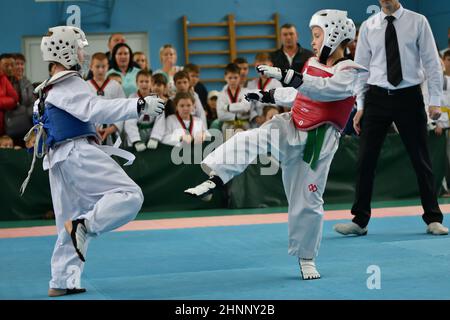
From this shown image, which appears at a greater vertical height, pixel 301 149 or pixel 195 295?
pixel 301 149

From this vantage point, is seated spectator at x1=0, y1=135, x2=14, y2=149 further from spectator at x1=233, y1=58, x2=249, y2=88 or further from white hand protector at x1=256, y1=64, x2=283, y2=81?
white hand protector at x1=256, y1=64, x2=283, y2=81

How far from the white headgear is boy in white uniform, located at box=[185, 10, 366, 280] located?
1.24 m

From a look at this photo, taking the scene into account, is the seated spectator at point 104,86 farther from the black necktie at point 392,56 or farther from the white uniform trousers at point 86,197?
the white uniform trousers at point 86,197

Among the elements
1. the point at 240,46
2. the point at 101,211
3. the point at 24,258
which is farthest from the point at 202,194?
the point at 240,46

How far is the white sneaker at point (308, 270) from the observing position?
15.8 ft

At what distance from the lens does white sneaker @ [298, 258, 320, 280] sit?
481cm

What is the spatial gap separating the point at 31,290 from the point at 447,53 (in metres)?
7.35

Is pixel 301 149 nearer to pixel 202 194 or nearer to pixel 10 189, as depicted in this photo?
pixel 202 194

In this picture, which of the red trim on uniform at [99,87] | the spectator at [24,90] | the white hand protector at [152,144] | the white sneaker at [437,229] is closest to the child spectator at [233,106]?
the white hand protector at [152,144]

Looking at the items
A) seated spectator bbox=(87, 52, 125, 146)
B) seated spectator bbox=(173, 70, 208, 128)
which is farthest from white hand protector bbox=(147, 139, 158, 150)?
seated spectator bbox=(173, 70, 208, 128)

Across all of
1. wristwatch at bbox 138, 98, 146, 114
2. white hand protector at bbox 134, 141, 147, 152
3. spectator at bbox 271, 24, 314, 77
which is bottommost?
white hand protector at bbox 134, 141, 147, 152

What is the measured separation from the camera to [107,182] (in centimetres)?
448

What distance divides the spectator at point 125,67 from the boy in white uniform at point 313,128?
4.84 m
